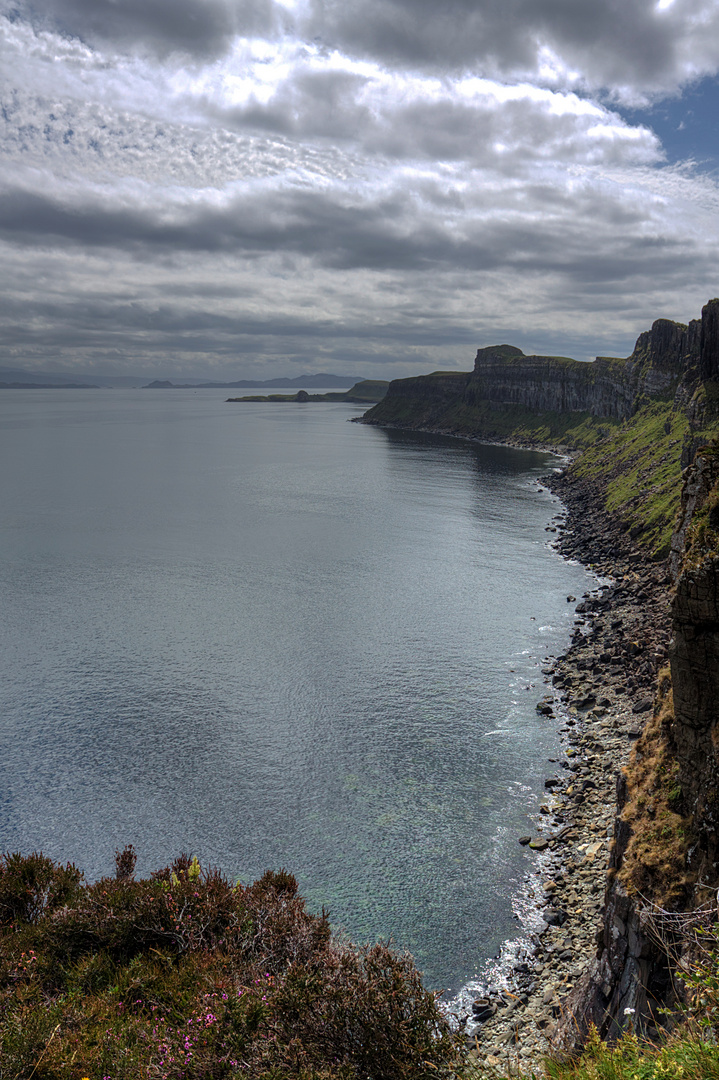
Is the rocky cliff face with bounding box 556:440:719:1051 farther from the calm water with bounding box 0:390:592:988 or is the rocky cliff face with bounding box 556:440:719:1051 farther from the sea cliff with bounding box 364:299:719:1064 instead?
the calm water with bounding box 0:390:592:988

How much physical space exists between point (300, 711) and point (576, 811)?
82.8 ft

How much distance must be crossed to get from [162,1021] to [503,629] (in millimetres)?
62470

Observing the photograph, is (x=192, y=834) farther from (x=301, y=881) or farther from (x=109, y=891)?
(x=109, y=891)

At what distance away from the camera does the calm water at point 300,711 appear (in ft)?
132

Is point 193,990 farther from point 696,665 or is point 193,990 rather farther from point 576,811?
point 576,811

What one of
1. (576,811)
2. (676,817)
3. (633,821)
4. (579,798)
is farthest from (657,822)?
(579,798)

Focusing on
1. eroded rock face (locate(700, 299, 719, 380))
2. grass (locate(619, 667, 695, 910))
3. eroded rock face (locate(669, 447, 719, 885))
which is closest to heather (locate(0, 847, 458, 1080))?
grass (locate(619, 667, 695, 910))

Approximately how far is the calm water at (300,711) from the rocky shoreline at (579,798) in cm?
197

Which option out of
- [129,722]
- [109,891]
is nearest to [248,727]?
[129,722]

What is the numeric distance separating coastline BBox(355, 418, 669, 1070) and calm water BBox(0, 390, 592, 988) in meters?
1.83

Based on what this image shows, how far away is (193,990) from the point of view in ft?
70.1

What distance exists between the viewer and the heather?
16.9 metres

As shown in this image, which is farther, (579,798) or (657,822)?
(579,798)

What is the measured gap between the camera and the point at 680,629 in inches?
1013
